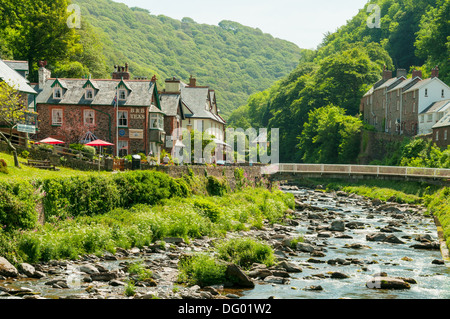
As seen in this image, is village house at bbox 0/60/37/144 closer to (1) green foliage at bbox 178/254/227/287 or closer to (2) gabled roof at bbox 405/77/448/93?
(1) green foliage at bbox 178/254/227/287

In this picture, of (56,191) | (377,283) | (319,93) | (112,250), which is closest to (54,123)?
(56,191)

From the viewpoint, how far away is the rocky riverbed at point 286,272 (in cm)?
2055

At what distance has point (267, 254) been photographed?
87.2 ft

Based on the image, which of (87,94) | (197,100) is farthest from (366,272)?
(197,100)

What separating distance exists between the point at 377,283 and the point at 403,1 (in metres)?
120

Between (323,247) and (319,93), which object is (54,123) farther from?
(319,93)

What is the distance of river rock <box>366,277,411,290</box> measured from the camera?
75.3 feet

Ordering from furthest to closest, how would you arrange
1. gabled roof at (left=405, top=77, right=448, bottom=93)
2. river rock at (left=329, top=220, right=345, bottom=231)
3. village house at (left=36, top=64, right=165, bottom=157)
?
gabled roof at (left=405, top=77, right=448, bottom=93) → village house at (left=36, top=64, right=165, bottom=157) → river rock at (left=329, top=220, right=345, bottom=231)

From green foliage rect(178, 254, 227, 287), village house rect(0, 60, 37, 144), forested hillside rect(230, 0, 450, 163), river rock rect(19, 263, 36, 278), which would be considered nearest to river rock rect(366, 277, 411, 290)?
green foliage rect(178, 254, 227, 287)

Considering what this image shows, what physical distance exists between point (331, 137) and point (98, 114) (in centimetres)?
5083

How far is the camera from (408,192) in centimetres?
6341

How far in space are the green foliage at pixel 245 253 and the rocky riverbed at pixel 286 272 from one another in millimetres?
580

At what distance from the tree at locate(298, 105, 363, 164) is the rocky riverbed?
172 ft

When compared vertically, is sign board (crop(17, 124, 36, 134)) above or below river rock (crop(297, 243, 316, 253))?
above
